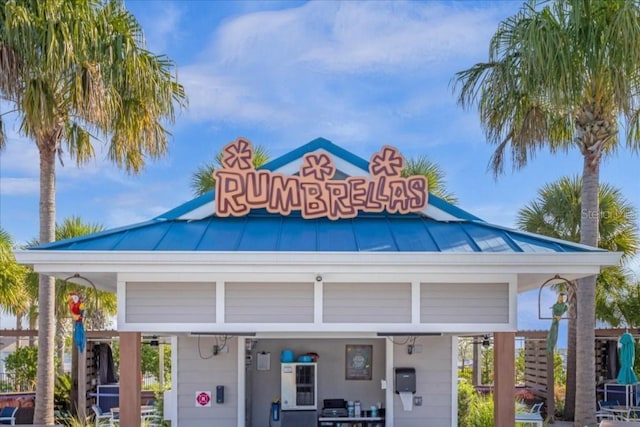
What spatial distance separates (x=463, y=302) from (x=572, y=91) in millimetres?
4813

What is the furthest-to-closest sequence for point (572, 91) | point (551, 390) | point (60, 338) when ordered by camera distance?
point (60, 338), point (551, 390), point (572, 91)

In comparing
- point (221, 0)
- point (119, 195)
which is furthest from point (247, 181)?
point (119, 195)

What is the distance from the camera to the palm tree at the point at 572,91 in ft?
32.8

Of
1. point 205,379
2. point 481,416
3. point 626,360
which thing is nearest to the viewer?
point 626,360

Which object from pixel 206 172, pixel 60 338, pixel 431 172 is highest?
pixel 431 172

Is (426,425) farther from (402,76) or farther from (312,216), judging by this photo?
(402,76)

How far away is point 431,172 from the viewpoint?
15617 mm

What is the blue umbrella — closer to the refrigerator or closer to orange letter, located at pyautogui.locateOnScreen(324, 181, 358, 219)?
orange letter, located at pyautogui.locateOnScreen(324, 181, 358, 219)

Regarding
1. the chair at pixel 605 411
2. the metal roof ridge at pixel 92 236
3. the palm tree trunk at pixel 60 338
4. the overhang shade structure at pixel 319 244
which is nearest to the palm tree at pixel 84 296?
the palm tree trunk at pixel 60 338

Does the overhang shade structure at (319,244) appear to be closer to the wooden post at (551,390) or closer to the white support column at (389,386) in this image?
the white support column at (389,386)

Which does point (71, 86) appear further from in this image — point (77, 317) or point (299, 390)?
point (299, 390)

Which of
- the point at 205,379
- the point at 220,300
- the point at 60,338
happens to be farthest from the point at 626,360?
the point at 60,338

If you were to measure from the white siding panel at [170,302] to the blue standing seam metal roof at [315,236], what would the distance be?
475mm

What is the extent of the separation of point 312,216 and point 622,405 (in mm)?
10949
